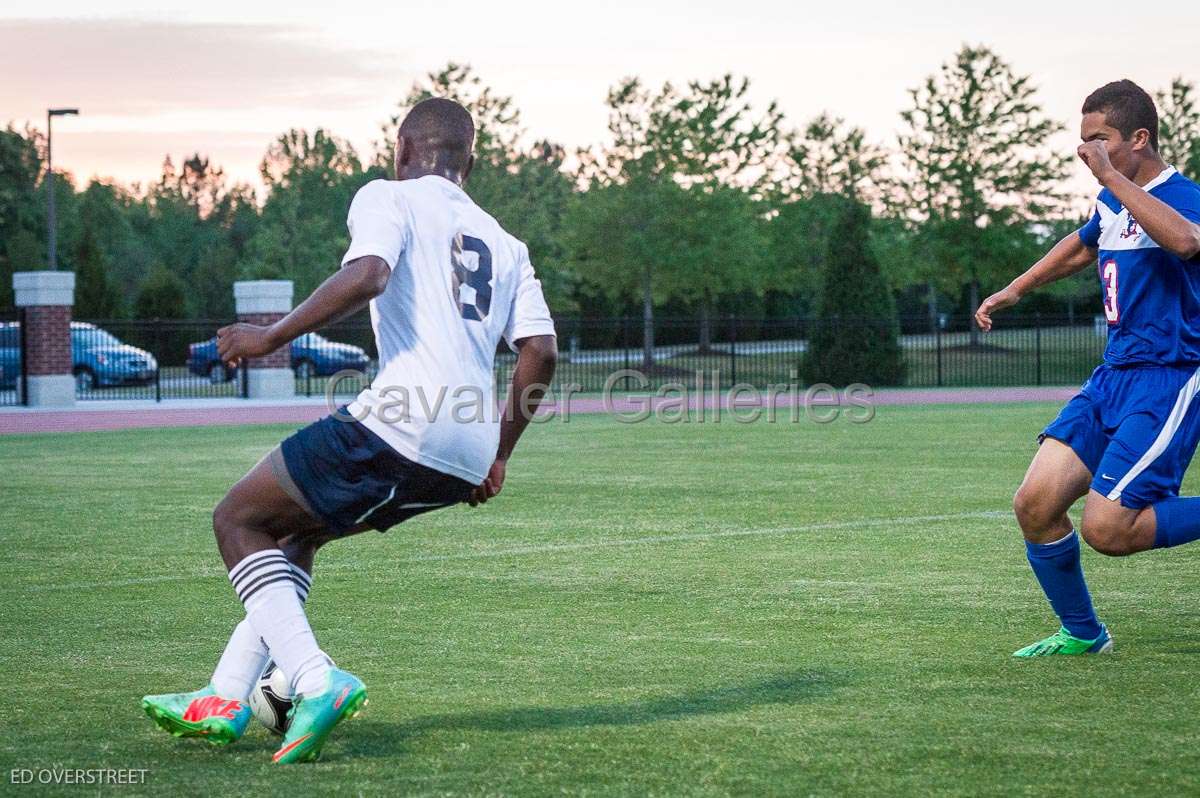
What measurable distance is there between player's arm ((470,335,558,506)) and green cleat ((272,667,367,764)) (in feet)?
2.35

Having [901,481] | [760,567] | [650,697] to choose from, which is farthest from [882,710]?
[901,481]

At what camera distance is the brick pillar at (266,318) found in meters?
35.3

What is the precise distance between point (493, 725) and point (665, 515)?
21.5 feet

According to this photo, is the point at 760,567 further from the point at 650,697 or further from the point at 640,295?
the point at 640,295

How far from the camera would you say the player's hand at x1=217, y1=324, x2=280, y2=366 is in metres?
4.45

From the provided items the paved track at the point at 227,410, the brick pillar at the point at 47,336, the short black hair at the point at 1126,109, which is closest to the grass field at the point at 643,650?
the short black hair at the point at 1126,109

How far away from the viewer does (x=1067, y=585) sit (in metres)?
6.26

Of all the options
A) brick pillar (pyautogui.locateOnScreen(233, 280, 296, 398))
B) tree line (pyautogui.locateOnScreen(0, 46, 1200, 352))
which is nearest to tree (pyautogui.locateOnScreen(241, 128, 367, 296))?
tree line (pyautogui.locateOnScreen(0, 46, 1200, 352))

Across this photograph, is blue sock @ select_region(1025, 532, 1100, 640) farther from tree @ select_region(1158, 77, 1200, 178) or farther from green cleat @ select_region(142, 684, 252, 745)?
tree @ select_region(1158, 77, 1200, 178)

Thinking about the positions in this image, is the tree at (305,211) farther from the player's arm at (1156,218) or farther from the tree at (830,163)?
the player's arm at (1156,218)

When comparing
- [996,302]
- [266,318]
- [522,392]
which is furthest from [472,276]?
[266,318]

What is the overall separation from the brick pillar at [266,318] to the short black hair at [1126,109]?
30.3 meters

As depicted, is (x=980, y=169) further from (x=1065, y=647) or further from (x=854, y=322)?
(x=1065, y=647)

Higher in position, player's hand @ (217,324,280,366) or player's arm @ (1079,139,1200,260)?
player's arm @ (1079,139,1200,260)
